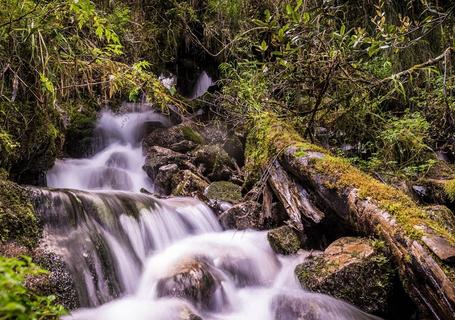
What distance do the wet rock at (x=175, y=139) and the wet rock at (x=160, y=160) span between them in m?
0.38

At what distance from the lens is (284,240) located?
421cm

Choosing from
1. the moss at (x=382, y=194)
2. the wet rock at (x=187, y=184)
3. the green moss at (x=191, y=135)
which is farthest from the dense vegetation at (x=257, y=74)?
the green moss at (x=191, y=135)

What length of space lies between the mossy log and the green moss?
2781mm

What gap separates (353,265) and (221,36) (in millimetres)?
6358

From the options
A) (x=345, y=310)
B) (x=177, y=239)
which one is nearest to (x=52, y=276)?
(x=177, y=239)

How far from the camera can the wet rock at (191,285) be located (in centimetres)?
332

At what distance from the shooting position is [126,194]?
16.1 feet

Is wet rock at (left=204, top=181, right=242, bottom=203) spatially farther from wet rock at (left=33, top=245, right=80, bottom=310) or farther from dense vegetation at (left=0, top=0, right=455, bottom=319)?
wet rock at (left=33, top=245, right=80, bottom=310)

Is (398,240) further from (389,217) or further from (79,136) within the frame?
(79,136)

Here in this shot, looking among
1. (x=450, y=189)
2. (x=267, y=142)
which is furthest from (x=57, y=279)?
(x=450, y=189)

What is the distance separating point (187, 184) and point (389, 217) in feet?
12.3

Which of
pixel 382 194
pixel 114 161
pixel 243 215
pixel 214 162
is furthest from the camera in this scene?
pixel 114 161

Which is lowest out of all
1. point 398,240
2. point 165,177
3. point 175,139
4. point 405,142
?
point 398,240

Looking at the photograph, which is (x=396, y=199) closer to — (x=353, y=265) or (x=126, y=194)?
(x=353, y=265)
